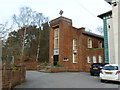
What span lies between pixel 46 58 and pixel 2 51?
30.7 m

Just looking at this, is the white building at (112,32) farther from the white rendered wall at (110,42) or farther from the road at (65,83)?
the road at (65,83)

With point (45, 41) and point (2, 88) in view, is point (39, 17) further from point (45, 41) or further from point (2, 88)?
point (2, 88)

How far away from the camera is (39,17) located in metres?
35.4

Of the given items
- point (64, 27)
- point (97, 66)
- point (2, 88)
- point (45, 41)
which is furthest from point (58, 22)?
point (2, 88)

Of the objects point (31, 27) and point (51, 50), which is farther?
point (31, 27)

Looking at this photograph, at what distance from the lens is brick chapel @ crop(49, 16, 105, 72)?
2434 cm

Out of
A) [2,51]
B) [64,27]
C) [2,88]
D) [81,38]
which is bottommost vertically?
[2,88]

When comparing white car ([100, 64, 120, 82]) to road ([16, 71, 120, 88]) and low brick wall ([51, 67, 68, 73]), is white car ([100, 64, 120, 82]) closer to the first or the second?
road ([16, 71, 120, 88])

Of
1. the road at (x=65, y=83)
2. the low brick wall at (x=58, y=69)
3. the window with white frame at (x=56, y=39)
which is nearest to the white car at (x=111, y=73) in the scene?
the road at (x=65, y=83)

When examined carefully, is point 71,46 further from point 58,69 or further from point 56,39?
point 58,69

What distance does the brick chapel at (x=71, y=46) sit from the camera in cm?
2434

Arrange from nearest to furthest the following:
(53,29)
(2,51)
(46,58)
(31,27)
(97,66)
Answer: (2,51) → (97,66) → (53,29) → (31,27) → (46,58)

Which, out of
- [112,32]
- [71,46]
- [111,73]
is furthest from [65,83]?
[71,46]

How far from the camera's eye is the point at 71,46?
26.1 meters
